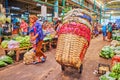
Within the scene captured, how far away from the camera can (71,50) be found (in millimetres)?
5355

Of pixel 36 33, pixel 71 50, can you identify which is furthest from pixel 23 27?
pixel 71 50

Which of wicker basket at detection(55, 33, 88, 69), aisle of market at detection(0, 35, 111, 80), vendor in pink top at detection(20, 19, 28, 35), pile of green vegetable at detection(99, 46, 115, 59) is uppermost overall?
vendor in pink top at detection(20, 19, 28, 35)

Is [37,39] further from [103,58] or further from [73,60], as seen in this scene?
[103,58]

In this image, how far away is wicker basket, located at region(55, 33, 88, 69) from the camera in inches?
209

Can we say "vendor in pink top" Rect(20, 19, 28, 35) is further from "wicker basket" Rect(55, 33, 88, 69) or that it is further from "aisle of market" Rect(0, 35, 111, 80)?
"wicker basket" Rect(55, 33, 88, 69)

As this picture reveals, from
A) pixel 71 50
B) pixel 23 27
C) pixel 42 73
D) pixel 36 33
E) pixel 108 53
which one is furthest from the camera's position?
pixel 23 27

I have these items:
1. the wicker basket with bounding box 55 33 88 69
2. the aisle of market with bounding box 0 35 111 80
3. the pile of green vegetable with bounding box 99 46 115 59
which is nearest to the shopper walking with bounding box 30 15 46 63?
the aisle of market with bounding box 0 35 111 80

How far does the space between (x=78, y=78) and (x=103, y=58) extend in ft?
11.9

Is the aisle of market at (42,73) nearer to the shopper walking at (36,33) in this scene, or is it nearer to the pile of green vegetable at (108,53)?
the shopper walking at (36,33)

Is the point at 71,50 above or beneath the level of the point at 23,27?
beneath

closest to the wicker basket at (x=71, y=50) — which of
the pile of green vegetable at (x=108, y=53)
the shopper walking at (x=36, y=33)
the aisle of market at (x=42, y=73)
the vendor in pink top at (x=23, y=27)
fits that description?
the aisle of market at (x=42, y=73)

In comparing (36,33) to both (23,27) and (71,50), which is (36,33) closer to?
(71,50)

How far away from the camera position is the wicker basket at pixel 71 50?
17.5 feet

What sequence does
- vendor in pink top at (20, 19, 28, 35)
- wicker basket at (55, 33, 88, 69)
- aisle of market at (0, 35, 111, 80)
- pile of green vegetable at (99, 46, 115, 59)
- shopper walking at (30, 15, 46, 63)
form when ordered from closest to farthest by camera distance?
wicker basket at (55, 33, 88, 69) → aisle of market at (0, 35, 111, 80) → shopper walking at (30, 15, 46, 63) → pile of green vegetable at (99, 46, 115, 59) → vendor in pink top at (20, 19, 28, 35)
